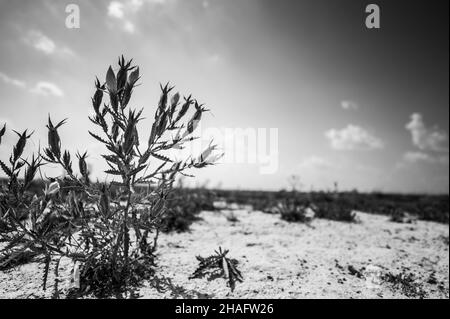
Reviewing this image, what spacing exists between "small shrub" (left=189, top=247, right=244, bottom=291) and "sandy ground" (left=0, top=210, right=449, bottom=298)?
0.08 meters

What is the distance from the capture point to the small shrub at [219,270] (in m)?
2.57

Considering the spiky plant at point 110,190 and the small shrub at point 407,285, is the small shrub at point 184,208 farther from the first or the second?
the small shrub at point 407,285

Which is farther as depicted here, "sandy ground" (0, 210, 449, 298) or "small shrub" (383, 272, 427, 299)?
"small shrub" (383, 272, 427, 299)

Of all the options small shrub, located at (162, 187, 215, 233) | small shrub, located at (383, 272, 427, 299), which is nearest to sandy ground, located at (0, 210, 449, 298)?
small shrub, located at (383, 272, 427, 299)

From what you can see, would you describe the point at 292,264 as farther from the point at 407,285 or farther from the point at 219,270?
the point at 407,285

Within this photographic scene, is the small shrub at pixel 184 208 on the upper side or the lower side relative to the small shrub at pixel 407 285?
upper

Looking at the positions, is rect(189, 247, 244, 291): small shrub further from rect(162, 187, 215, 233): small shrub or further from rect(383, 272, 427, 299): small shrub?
rect(383, 272, 427, 299): small shrub

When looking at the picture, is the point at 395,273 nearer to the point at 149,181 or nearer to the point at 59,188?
the point at 149,181

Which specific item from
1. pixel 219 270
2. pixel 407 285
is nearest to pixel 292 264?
pixel 219 270

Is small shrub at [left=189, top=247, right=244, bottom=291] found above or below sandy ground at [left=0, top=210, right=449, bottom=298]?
above

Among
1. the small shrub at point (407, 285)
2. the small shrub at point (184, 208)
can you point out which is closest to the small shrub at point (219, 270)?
the small shrub at point (184, 208)

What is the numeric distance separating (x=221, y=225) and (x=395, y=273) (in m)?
3.43

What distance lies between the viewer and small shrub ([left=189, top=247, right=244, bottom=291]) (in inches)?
101

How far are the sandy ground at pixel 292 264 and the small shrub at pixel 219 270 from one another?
0.08 metres
